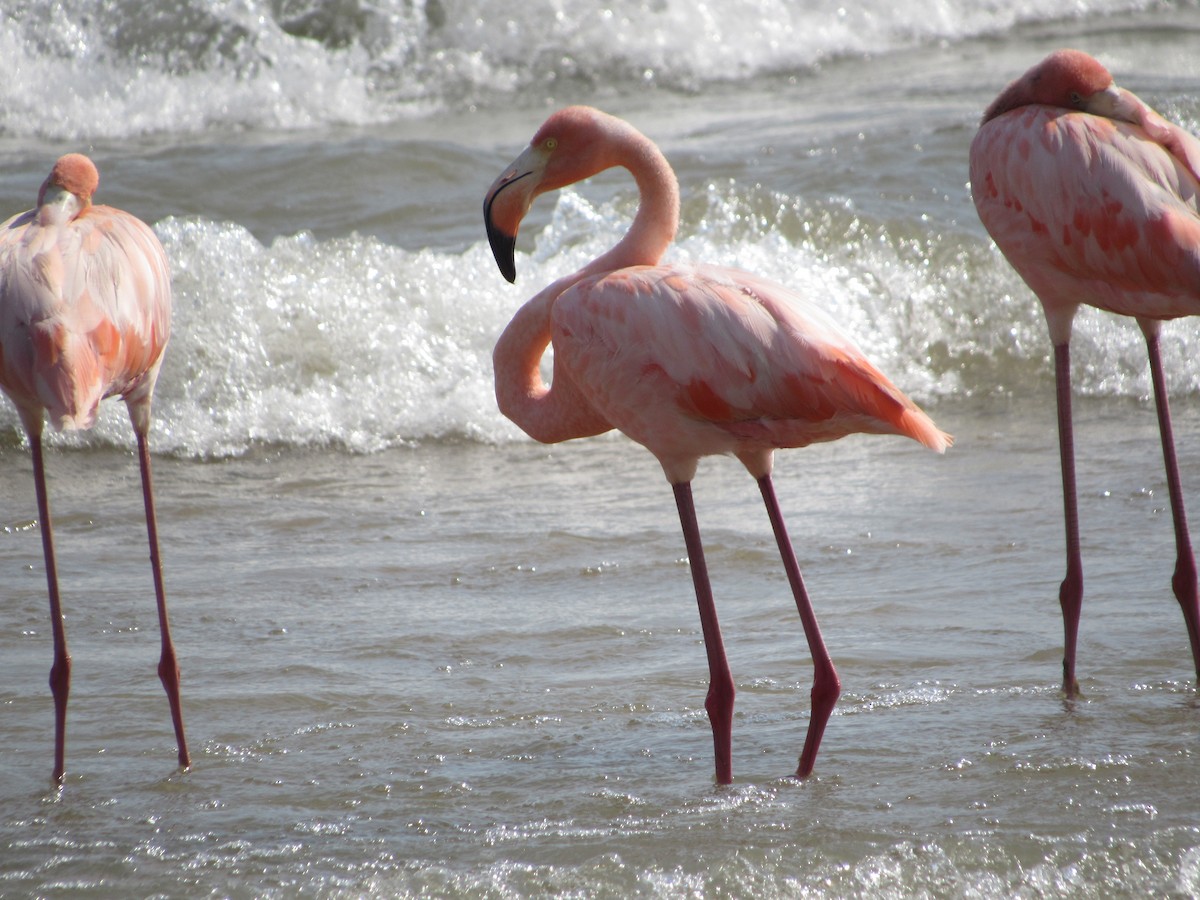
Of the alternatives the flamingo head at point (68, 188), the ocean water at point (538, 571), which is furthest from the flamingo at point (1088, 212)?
the flamingo head at point (68, 188)

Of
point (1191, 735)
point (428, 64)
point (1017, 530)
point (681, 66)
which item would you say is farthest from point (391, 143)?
point (1191, 735)

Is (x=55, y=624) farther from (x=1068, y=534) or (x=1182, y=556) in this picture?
(x=1182, y=556)

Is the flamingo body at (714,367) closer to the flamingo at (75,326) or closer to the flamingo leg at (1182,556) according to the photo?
the flamingo leg at (1182,556)

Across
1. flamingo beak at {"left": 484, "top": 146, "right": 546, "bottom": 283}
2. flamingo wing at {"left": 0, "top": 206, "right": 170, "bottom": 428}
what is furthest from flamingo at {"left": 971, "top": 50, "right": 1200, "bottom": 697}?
flamingo wing at {"left": 0, "top": 206, "right": 170, "bottom": 428}

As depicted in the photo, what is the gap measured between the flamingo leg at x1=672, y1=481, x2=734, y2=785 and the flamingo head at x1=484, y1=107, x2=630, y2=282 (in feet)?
2.90

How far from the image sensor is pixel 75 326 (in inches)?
155

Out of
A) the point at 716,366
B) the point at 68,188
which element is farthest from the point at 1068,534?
the point at 68,188

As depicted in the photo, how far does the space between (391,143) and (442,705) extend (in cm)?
856

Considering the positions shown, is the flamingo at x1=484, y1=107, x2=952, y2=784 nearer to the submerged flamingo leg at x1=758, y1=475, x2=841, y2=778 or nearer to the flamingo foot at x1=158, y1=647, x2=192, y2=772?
the submerged flamingo leg at x1=758, y1=475, x2=841, y2=778

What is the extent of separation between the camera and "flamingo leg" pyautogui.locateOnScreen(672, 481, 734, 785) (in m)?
3.91

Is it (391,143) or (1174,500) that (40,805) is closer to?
(1174,500)

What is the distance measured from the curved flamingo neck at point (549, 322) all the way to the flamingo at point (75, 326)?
1072 millimetres

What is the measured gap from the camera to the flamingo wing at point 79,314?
388 cm

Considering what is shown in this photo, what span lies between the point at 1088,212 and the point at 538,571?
8.58ft
